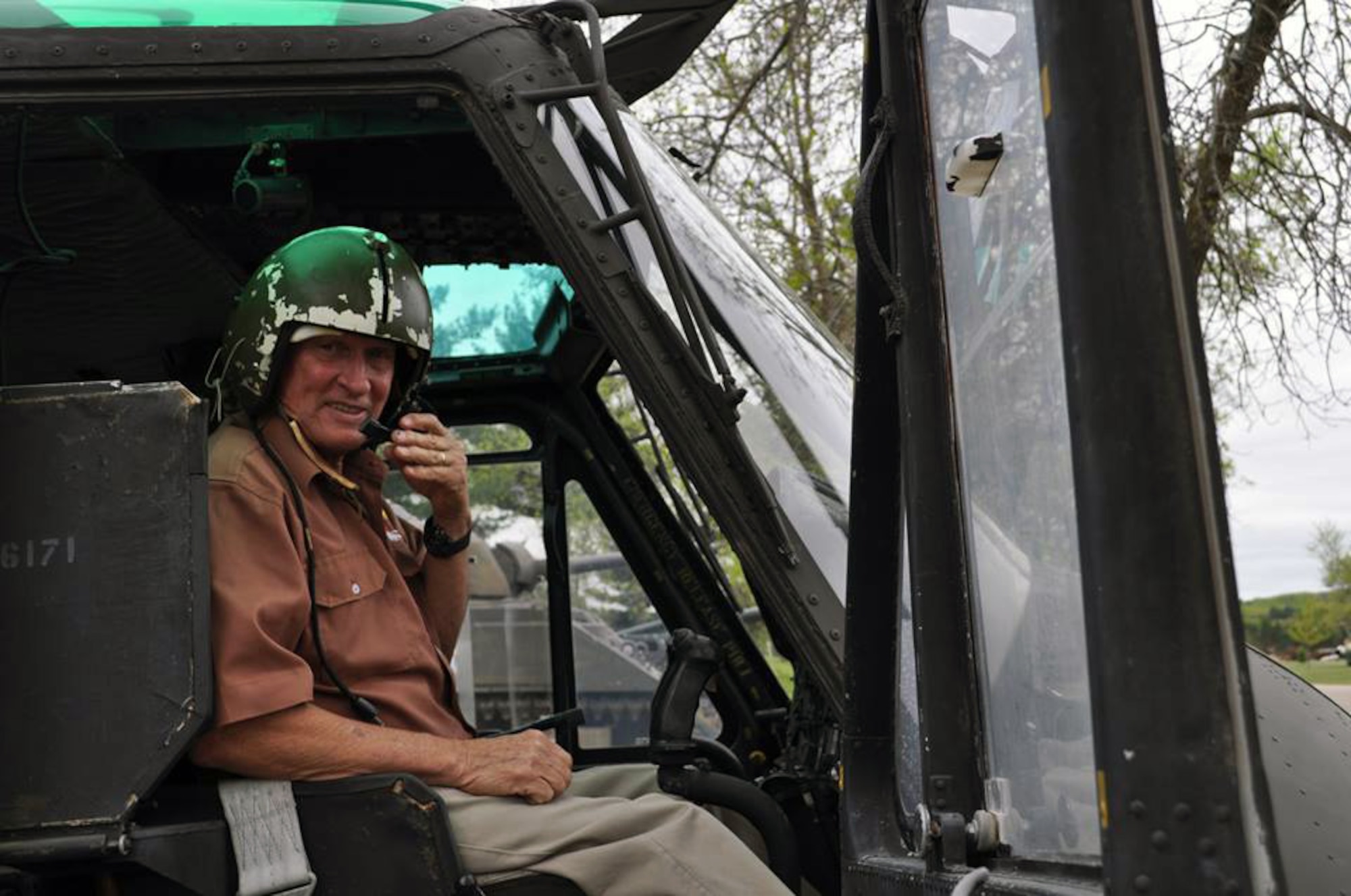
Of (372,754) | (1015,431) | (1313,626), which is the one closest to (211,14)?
(372,754)

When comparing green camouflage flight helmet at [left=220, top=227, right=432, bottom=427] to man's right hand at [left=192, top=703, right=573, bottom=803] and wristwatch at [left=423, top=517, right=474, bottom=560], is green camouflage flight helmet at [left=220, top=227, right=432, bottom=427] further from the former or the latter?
man's right hand at [left=192, top=703, right=573, bottom=803]

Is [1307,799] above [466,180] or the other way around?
the other way around

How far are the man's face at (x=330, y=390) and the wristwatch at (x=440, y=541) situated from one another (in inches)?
9.7

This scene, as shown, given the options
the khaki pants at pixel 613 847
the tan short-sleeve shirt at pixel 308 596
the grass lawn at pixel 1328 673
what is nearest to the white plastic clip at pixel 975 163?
the khaki pants at pixel 613 847

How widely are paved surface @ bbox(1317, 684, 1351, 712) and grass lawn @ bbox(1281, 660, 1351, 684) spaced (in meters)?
0.01

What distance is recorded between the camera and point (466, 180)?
12.9ft

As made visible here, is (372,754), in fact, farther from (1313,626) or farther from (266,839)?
(1313,626)

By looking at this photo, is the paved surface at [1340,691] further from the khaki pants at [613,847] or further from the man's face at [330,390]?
the man's face at [330,390]

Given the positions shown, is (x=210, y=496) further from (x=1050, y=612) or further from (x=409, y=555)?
(x=1050, y=612)

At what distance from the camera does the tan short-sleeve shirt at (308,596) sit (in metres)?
2.63

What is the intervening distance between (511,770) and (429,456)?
1.87 ft

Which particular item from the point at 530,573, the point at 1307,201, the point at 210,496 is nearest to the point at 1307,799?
the point at 210,496

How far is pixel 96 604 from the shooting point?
2.51 metres

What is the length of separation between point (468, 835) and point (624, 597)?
1.92 meters
